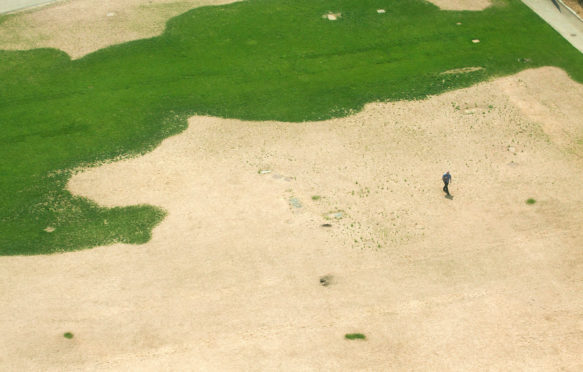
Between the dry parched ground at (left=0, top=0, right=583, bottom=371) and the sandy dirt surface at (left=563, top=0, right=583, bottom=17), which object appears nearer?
the dry parched ground at (left=0, top=0, right=583, bottom=371)

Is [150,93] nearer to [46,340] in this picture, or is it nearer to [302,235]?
[302,235]

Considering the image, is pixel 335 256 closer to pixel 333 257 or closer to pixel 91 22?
pixel 333 257

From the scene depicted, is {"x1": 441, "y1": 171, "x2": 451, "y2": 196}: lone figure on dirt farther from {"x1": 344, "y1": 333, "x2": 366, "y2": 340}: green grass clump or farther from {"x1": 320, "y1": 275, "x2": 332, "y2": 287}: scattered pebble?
{"x1": 344, "y1": 333, "x2": 366, "y2": 340}: green grass clump

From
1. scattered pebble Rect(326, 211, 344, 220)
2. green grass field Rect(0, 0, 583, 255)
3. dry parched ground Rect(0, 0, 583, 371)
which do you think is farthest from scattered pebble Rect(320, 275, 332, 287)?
green grass field Rect(0, 0, 583, 255)

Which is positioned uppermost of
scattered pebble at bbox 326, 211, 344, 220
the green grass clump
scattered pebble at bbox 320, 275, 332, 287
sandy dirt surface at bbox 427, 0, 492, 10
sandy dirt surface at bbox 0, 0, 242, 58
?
sandy dirt surface at bbox 427, 0, 492, 10

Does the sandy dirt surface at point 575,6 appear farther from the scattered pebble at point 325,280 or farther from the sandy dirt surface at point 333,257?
the scattered pebble at point 325,280

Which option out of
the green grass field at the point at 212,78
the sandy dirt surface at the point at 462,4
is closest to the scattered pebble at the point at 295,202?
the green grass field at the point at 212,78

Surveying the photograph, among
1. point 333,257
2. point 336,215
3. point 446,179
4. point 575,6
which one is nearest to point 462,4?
point 575,6
